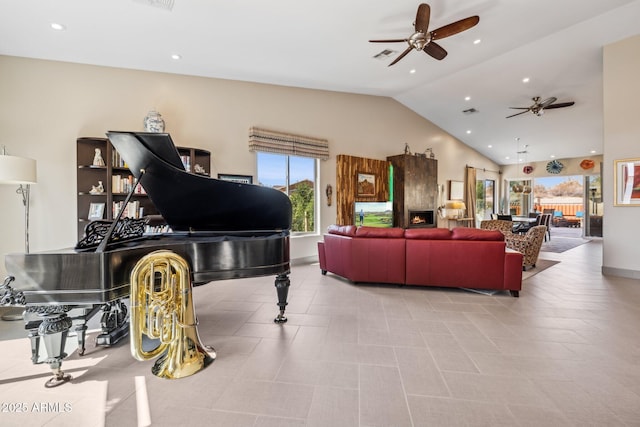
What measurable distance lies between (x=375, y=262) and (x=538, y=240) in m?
3.41

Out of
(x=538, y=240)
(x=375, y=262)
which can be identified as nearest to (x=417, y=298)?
(x=375, y=262)

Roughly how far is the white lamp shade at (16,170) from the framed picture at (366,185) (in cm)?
545

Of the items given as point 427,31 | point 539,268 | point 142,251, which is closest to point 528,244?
point 539,268

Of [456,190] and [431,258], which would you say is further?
[456,190]

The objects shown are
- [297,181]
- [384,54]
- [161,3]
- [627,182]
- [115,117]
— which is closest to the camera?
[161,3]

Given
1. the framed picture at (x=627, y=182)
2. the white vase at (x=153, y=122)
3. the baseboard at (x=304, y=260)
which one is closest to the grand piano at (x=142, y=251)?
the white vase at (x=153, y=122)

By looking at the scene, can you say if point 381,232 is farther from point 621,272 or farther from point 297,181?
point 621,272

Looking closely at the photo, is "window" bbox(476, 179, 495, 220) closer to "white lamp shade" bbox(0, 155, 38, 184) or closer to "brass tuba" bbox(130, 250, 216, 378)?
"brass tuba" bbox(130, 250, 216, 378)

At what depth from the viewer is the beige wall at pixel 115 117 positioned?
374 centimetres

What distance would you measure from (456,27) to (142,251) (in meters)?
4.11

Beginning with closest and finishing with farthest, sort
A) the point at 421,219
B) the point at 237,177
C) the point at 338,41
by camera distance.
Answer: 1. the point at 338,41
2. the point at 237,177
3. the point at 421,219

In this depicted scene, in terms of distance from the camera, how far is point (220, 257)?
2072mm

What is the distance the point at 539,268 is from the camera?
5.04 m

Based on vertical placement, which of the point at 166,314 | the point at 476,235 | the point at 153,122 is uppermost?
the point at 153,122
